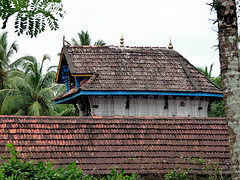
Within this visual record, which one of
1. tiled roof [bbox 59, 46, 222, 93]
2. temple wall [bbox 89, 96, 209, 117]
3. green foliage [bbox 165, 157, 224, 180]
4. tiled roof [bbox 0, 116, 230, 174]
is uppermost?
tiled roof [bbox 59, 46, 222, 93]

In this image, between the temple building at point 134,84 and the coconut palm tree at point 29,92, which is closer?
the temple building at point 134,84

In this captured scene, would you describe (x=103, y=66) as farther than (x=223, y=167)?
Yes

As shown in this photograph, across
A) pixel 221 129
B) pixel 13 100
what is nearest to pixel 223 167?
pixel 221 129

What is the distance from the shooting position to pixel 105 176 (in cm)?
1009

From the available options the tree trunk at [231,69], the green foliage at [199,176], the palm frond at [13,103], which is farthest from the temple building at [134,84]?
the palm frond at [13,103]

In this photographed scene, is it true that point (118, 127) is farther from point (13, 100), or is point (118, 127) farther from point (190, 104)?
point (13, 100)

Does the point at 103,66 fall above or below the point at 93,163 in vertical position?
above

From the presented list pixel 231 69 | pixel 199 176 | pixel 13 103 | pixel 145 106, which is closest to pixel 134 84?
pixel 145 106

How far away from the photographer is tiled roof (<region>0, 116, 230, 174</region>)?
10.4m

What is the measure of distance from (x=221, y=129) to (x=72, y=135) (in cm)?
372

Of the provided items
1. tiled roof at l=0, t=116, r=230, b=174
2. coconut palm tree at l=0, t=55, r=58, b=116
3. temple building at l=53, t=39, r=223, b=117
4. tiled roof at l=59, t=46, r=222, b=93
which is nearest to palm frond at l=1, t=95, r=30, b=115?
coconut palm tree at l=0, t=55, r=58, b=116

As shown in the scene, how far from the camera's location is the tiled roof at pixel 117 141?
10.4 m

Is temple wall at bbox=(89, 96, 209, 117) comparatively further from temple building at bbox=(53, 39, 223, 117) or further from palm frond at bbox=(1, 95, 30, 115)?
palm frond at bbox=(1, 95, 30, 115)

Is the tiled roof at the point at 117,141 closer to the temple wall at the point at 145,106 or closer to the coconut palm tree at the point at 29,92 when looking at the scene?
the temple wall at the point at 145,106
